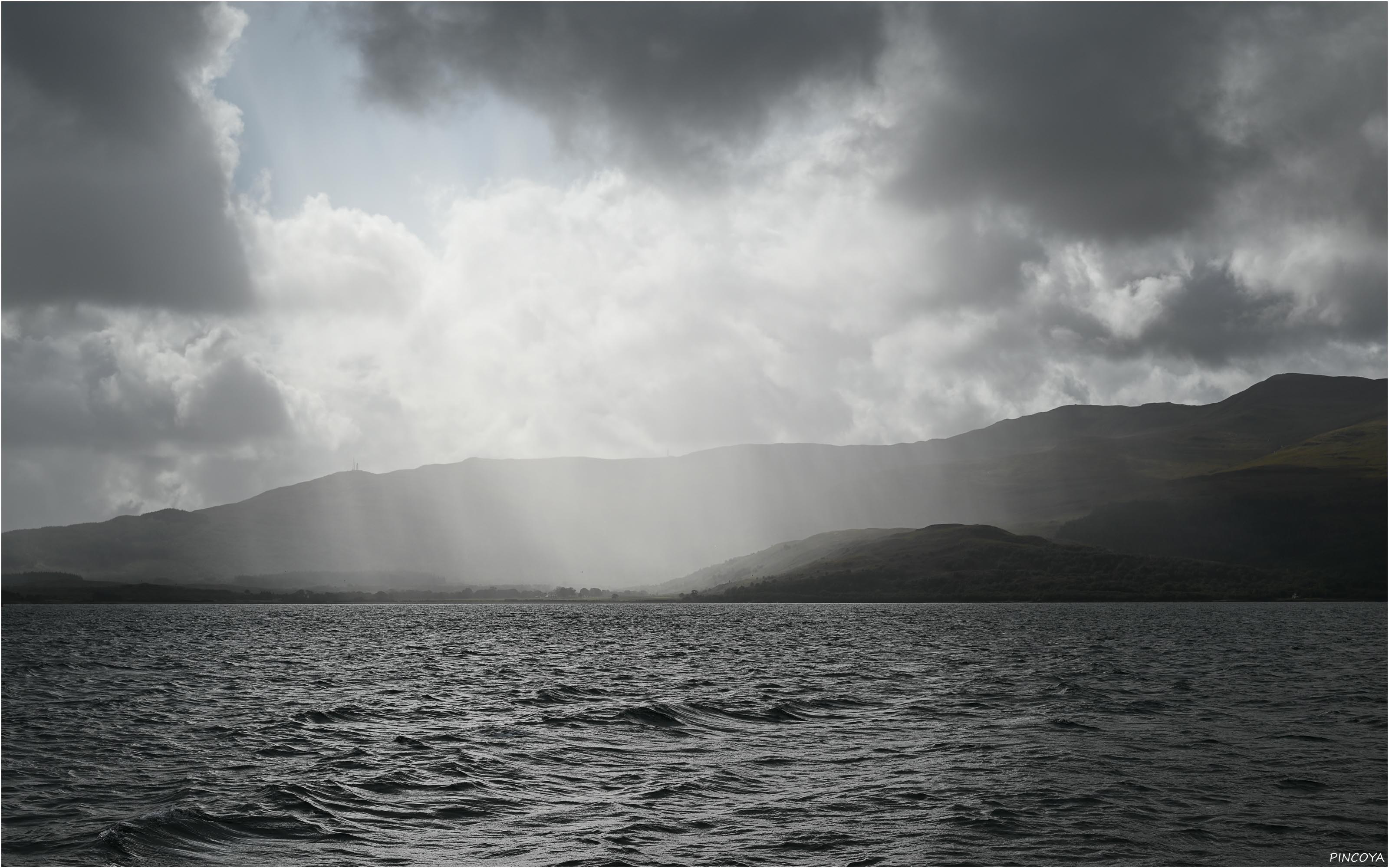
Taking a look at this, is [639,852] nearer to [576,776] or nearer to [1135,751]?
[576,776]

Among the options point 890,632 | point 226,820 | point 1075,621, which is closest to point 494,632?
point 890,632

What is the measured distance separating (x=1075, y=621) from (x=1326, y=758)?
491 feet

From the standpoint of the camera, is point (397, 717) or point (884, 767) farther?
point (397, 717)

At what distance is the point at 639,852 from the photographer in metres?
22.3

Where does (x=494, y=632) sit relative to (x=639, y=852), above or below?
below

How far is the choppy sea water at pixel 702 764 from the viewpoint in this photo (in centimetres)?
2322

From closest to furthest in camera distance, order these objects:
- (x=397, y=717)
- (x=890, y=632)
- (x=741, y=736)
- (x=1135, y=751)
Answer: (x=1135, y=751) < (x=741, y=736) < (x=397, y=717) < (x=890, y=632)

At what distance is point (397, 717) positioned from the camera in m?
44.8

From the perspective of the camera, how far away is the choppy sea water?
23.2m

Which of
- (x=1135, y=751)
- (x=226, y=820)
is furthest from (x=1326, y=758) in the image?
(x=226, y=820)

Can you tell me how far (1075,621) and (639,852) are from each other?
16831 cm

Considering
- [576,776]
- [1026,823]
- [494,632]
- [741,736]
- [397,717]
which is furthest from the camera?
[494,632]

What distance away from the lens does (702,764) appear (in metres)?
32.9

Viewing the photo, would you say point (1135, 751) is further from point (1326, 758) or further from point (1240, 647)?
point (1240, 647)
